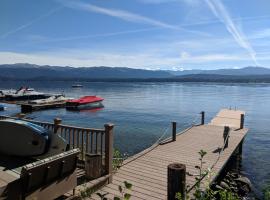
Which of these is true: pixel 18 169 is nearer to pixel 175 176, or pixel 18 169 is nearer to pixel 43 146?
pixel 43 146

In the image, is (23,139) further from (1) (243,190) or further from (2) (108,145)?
(1) (243,190)

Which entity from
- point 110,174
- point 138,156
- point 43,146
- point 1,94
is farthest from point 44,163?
point 1,94

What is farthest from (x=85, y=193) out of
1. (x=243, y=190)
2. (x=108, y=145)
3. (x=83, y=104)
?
(x=83, y=104)

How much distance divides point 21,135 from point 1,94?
67025 mm

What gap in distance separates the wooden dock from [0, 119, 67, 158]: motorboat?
1727 mm

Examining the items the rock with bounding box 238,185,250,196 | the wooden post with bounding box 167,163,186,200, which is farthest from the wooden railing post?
the rock with bounding box 238,185,250,196

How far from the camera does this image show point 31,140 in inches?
Answer: 303

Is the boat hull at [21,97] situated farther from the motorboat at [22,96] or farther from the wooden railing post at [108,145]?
the wooden railing post at [108,145]

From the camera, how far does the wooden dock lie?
28.0 ft

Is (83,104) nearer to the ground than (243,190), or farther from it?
farther from it

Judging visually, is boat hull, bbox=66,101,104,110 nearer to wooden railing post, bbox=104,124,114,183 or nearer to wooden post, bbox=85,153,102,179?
wooden railing post, bbox=104,124,114,183

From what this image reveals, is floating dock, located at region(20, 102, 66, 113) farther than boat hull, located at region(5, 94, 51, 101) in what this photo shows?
No

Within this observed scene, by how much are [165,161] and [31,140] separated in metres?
5.86

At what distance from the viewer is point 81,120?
3897 cm
